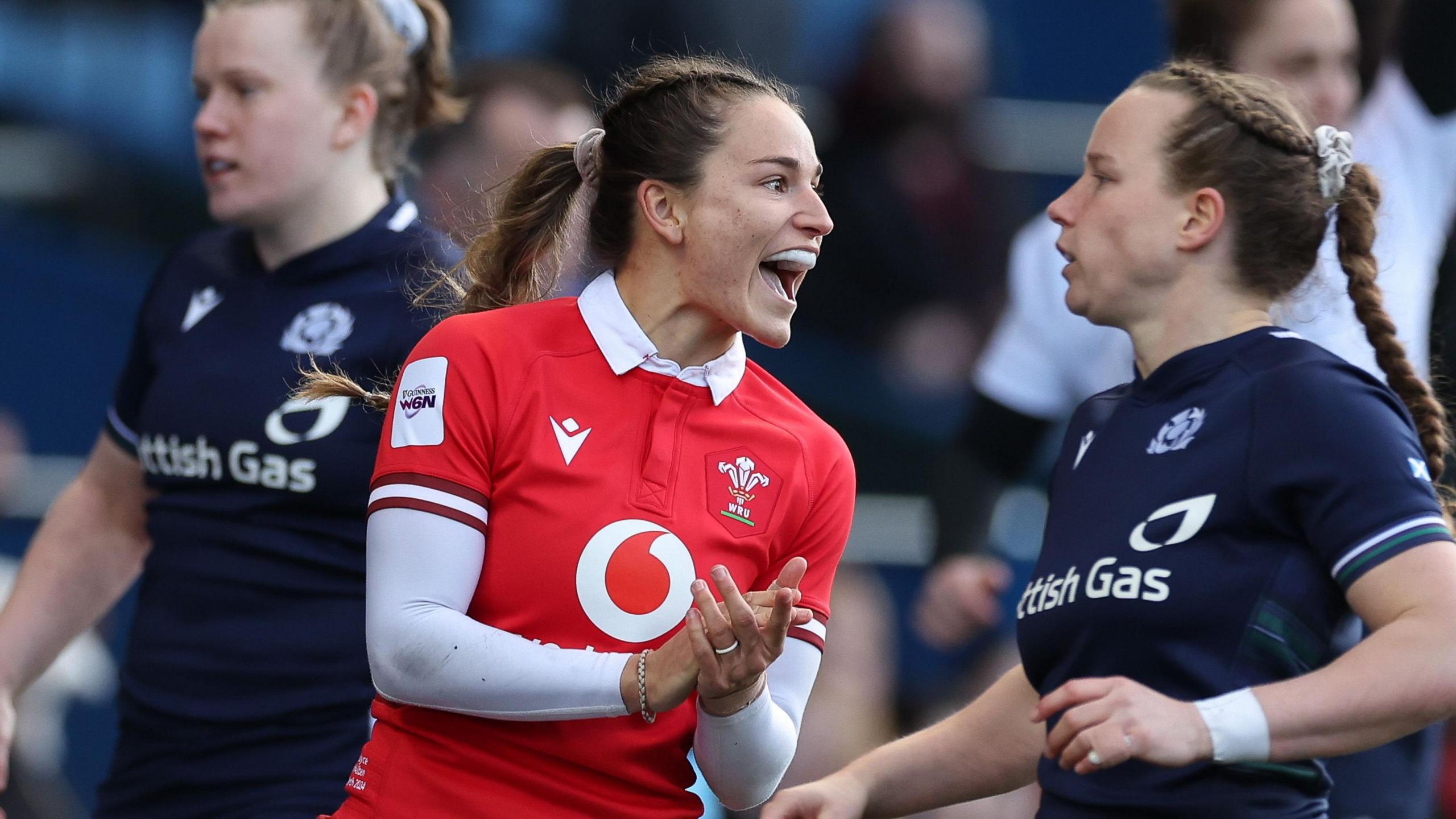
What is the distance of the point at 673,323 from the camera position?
2.56 m

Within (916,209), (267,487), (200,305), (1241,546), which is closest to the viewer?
(1241,546)

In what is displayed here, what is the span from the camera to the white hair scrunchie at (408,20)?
3438mm

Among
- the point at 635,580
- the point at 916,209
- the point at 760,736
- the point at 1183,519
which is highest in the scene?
the point at 1183,519

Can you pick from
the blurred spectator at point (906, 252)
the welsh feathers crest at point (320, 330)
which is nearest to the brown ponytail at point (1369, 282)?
the welsh feathers crest at point (320, 330)

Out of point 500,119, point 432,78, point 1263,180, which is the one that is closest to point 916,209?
point 500,119

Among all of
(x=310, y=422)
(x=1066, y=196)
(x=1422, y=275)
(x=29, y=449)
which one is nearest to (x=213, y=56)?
(x=310, y=422)

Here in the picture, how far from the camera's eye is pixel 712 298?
2.52m

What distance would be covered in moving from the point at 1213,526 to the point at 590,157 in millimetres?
1138

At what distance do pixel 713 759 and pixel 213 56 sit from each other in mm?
1761

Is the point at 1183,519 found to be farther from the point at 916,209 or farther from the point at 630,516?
the point at 916,209

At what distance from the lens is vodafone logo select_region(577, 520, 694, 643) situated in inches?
91.1

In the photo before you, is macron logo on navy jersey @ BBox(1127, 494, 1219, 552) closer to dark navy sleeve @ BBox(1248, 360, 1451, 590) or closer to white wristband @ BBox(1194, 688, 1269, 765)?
dark navy sleeve @ BBox(1248, 360, 1451, 590)

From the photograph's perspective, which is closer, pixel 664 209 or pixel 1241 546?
pixel 1241 546

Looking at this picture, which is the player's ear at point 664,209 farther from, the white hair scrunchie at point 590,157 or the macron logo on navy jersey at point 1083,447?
the macron logo on navy jersey at point 1083,447
